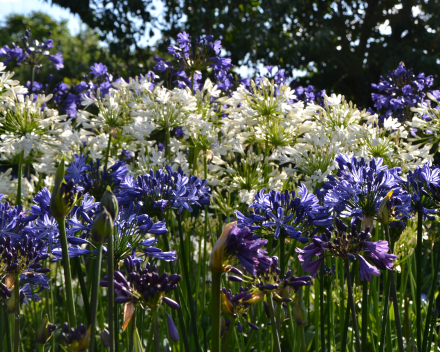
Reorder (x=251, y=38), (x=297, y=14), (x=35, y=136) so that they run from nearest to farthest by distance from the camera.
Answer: (x=35, y=136)
(x=251, y=38)
(x=297, y=14)

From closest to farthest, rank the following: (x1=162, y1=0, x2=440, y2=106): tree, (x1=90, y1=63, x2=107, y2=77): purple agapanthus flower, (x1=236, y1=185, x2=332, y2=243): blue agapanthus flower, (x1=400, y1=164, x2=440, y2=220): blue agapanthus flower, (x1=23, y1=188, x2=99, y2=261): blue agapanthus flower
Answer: (x1=23, y1=188, x2=99, y2=261): blue agapanthus flower → (x1=236, y1=185, x2=332, y2=243): blue agapanthus flower → (x1=400, y1=164, x2=440, y2=220): blue agapanthus flower → (x1=90, y1=63, x2=107, y2=77): purple agapanthus flower → (x1=162, y1=0, x2=440, y2=106): tree

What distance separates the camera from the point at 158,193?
224cm

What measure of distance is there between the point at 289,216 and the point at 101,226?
95cm

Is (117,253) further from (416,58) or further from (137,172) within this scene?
(416,58)

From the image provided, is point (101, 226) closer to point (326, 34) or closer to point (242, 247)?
point (242, 247)

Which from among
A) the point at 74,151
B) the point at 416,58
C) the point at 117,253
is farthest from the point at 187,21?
the point at 117,253

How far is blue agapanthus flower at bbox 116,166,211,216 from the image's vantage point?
2158 mm

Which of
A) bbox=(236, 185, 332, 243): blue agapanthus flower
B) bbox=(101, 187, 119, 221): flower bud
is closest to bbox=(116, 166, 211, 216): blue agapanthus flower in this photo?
bbox=(236, 185, 332, 243): blue agapanthus flower

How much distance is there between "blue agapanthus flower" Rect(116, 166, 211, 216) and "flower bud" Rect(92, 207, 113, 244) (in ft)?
2.79

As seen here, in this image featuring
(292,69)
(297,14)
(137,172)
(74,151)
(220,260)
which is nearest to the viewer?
(220,260)

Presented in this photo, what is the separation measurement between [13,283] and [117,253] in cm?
42

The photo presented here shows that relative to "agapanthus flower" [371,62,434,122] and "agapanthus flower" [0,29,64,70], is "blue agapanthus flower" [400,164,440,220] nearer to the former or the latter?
"agapanthus flower" [371,62,434,122]

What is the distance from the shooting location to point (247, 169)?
329 centimetres

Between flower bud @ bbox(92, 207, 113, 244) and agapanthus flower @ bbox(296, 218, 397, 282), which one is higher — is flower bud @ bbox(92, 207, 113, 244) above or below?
above
